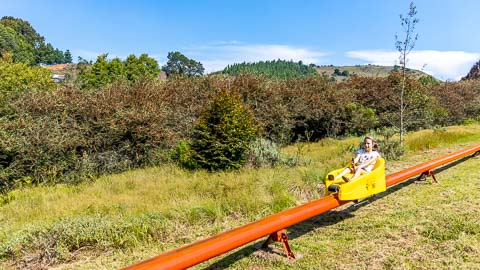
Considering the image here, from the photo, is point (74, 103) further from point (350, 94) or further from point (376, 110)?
point (376, 110)

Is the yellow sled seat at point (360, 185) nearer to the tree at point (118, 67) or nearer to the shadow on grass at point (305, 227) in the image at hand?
the shadow on grass at point (305, 227)

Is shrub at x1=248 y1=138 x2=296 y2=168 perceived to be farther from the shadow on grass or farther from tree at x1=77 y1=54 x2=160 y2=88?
tree at x1=77 y1=54 x2=160 y2=88

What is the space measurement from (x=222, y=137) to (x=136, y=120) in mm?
2873

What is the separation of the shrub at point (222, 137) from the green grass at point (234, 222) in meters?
1.19

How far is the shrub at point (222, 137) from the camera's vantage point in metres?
8.72

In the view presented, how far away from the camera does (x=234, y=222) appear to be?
16.9ft

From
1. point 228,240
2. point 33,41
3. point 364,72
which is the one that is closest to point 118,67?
point 228,240

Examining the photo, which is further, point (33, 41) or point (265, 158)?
point (33, 41)

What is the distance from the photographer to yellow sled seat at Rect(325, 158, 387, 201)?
4.75 metres

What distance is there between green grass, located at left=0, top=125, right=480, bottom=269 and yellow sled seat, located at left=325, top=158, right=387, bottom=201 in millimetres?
403

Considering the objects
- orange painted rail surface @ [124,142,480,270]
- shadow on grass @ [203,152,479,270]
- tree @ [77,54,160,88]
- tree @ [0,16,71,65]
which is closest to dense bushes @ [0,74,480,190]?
shadow on grass @ [203,152,479,270]

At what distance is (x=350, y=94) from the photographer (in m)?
19.0

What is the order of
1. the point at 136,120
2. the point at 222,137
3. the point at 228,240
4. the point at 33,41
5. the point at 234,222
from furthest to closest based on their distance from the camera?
the point at 33,41
the point at 136,120
the point at 222,137
the point at 234,222
the point at 228,240

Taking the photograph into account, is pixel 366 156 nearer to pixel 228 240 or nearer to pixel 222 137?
pixel 228 240
